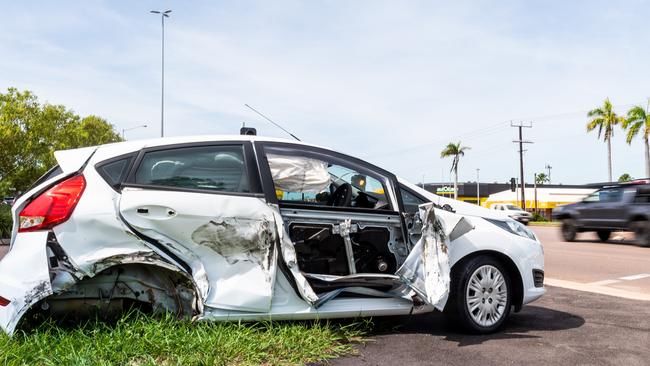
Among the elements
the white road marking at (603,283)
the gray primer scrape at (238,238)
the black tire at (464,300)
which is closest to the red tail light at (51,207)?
the gray primer scrape at (238,238)

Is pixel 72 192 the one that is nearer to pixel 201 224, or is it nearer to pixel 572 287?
pixel 201 224

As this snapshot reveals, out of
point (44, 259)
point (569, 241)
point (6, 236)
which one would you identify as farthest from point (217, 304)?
point (569, 241)

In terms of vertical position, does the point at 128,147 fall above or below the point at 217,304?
above

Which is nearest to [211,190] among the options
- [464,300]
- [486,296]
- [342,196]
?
[342,196]

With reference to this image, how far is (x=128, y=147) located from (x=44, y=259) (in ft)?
3.31

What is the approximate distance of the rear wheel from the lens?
60.8ft

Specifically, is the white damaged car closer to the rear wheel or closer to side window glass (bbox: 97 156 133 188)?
side window glass (bbox: 97 156 133 188)

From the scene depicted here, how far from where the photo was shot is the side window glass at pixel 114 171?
161 inches

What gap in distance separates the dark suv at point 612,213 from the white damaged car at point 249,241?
1294 centimetres

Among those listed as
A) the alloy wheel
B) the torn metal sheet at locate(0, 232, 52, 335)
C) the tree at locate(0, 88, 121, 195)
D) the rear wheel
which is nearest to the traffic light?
the torn metal sheet at locate(0, 232, 52, 335)

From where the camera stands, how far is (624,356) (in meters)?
4.28

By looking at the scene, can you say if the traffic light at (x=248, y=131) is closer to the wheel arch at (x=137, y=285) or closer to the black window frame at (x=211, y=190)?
the black window frame at (x=211, y=190)

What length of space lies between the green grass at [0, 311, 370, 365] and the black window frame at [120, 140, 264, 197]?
94 cm

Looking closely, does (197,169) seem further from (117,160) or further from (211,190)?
(117,160)
